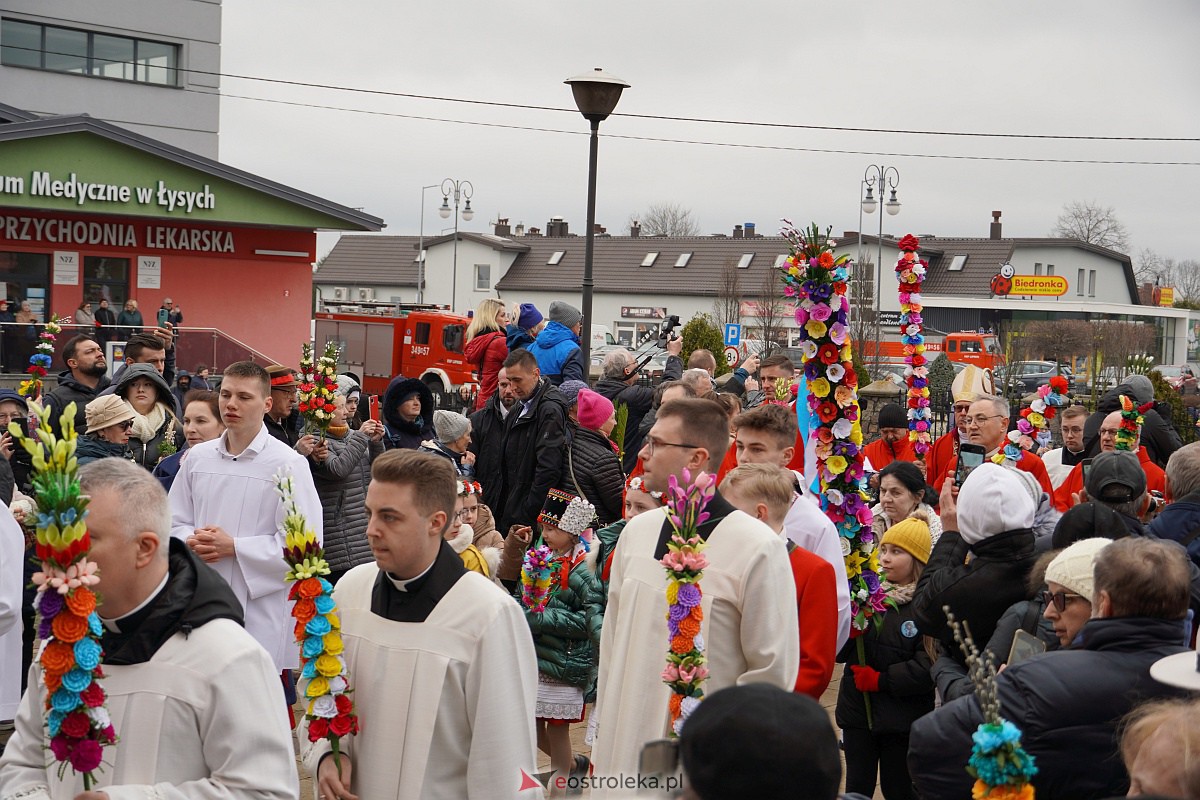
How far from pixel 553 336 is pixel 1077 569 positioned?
23.4ft

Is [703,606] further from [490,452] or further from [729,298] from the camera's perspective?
[729,298]

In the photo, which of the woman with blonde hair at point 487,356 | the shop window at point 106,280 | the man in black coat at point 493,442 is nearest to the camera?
the man in black coat at point 493,442

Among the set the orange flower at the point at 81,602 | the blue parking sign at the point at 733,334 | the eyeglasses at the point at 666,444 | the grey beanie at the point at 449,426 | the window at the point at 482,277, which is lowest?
the orange flower at the point at 81,602

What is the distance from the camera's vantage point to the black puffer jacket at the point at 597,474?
305 inches

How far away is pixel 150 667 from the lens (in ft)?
9.86

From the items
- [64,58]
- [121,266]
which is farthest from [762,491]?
[64,58]

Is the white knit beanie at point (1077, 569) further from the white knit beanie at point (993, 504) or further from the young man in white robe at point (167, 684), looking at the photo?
the young man in white robe at point (167, 684)

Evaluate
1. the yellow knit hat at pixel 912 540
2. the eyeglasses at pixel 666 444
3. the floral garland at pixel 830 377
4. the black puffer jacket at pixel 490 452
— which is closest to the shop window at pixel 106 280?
the black puffer jacket at pixel 490 452

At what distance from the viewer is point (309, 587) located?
3.59 metres

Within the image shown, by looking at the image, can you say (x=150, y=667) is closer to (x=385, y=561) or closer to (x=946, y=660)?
(x=385, y=561)

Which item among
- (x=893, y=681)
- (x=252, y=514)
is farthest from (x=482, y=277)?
(x=893, y=681)

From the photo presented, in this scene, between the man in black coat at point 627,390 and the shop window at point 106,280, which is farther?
the shop window at point 106,280

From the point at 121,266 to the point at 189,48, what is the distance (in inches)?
569

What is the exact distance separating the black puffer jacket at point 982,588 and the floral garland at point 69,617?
3242mm
